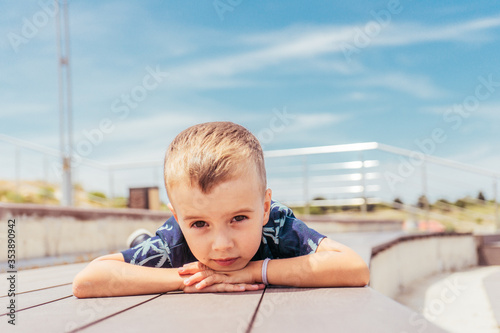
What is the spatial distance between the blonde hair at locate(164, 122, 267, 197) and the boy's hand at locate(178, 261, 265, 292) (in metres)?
0.31

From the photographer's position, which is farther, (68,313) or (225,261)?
(225,261)

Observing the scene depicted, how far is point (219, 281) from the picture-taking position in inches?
64.9

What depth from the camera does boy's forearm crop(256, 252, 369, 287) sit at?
164cm

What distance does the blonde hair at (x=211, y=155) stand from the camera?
4.94ft

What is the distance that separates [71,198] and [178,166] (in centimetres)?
767

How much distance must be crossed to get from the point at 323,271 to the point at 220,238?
38 centimetres

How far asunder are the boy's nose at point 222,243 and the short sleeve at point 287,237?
0.39 m

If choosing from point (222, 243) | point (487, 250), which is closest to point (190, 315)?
point (222, 243)

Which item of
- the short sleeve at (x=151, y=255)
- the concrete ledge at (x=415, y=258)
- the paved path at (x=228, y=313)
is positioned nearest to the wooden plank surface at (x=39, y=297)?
the paved path at (x=228, y=313)

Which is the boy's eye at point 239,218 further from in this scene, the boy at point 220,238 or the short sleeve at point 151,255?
the short sleeve at point 151,255

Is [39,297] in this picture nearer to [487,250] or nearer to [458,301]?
[458,301]

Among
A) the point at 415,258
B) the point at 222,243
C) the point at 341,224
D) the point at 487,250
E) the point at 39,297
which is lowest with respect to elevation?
the point at 487,250

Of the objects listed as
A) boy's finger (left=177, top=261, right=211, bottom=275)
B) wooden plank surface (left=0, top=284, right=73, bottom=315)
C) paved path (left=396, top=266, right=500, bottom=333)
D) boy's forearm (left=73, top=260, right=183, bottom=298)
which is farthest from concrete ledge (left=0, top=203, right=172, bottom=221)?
paved path (left=396, top=266, right=500, bottom=333)

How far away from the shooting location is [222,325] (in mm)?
1142
